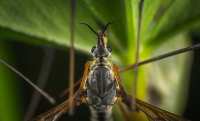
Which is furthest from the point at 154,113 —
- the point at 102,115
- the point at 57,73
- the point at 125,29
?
the point at 57,73

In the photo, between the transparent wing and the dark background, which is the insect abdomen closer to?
the transparent wing

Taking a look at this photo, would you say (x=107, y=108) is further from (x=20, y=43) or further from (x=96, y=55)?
(x=20, y=43)

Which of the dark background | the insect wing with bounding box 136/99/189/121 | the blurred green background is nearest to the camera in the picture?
the blurred green background

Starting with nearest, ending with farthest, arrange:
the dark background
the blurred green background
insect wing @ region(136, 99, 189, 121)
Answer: the blurred green background
insect wing @ region(136, 99, 189, 121)
the dark background

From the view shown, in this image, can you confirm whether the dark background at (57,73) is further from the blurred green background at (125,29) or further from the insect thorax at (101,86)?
the insect thorax at (101,86)

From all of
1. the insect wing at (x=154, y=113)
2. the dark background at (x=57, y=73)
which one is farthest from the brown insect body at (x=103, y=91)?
the dark background at (x=57, y=73)

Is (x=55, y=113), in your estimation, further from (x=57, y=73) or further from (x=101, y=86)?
(x=57, y=73)

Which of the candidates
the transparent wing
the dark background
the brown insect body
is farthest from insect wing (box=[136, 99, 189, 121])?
the dark background

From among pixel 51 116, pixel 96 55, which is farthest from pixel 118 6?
pixel 51 116
